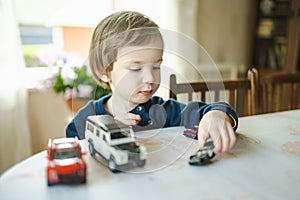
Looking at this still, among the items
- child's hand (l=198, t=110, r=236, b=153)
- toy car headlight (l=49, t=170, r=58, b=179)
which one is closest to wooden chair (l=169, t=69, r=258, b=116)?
child's hand (l=198, t=110, r=236, b=153)

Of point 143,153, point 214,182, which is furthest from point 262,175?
point 143,153

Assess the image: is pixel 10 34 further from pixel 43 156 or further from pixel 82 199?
pixel 82 199

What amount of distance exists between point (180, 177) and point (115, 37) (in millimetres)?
278

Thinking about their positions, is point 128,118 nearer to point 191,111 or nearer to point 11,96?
point 191,111

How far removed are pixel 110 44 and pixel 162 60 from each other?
105mm

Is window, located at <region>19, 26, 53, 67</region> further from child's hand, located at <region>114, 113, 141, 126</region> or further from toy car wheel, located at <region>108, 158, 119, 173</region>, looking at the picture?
toy car wheel, located at <region>108, 158, 119, 173</region>

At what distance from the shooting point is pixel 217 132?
0.60m

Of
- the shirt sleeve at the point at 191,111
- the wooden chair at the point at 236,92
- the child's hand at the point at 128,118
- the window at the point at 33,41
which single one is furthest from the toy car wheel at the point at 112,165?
the window at the point at 33,41

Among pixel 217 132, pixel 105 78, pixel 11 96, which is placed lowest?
pixel 11 96

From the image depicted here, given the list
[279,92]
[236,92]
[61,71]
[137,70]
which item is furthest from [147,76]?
[61,71]

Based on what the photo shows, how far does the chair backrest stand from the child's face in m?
0.88

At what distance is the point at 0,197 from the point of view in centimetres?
43

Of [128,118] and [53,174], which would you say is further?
[128,118]

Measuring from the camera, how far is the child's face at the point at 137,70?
0.54 meters
